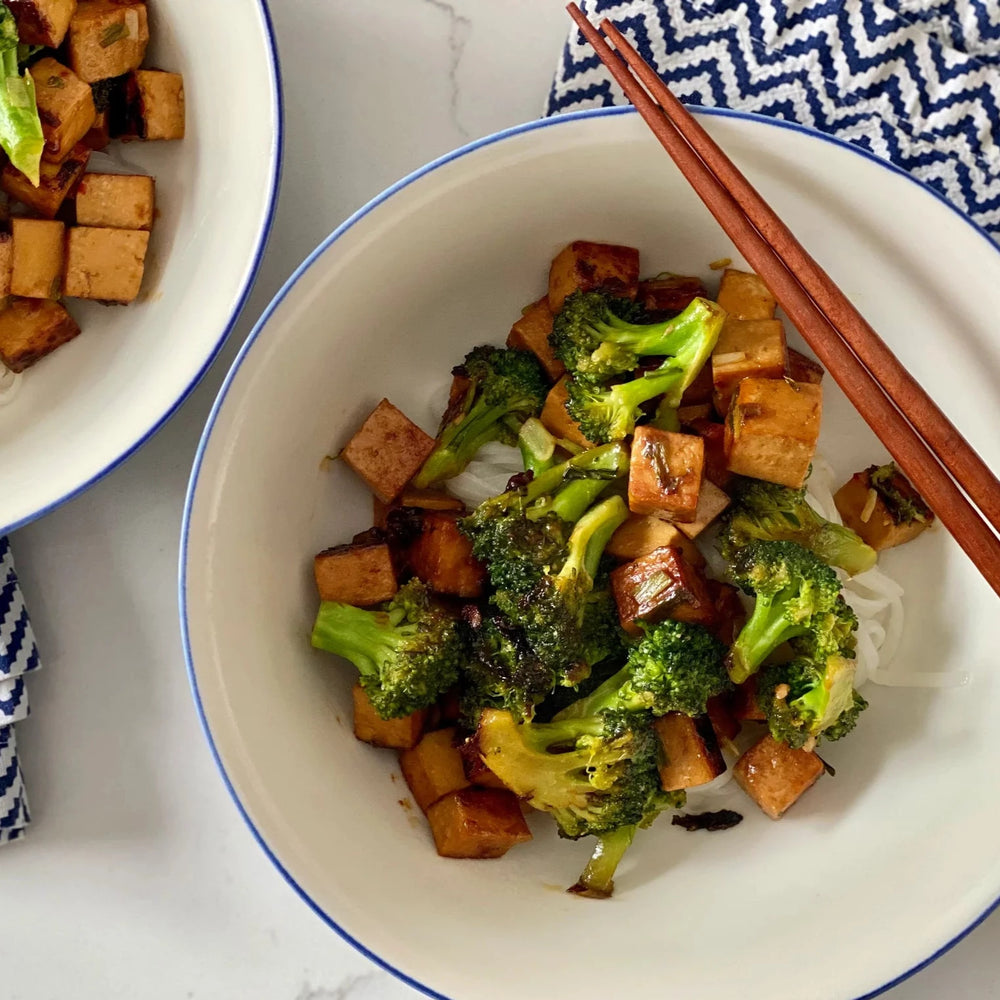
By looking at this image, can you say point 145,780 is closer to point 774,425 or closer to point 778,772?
point 778,772

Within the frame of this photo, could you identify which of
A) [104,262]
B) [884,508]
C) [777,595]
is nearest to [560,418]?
[777,595]

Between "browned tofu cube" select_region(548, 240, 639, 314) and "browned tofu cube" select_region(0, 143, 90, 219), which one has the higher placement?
"browned tofu cube" select_region(0, 143, 90, 219)

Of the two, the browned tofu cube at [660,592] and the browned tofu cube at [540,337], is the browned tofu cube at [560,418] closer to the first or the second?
the browned tofu cube at [540,337]

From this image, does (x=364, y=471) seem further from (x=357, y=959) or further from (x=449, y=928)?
(x=357, y=959)

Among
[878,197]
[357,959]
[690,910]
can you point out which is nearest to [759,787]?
[690,910]

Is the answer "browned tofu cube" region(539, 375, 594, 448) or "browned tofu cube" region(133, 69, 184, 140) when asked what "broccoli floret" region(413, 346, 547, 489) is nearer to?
"browned tofu cube" region(539, 375, 594, 448)

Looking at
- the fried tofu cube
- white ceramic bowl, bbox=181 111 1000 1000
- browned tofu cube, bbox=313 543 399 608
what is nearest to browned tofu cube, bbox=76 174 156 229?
white ceramic bowl, bbox=181 111 1000 1000
